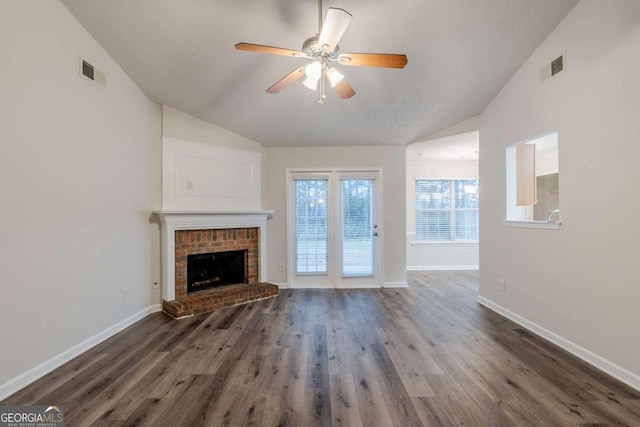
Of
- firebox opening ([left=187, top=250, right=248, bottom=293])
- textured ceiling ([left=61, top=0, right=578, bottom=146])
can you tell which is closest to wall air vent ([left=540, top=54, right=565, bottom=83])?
textured ceiling ([left=61, top=0, right=578, bottom=146])

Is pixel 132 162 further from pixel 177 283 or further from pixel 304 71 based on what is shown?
pixel 304 71

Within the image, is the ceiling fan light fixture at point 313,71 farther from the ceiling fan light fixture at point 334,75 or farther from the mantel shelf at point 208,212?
the mantel shelf at point 208,212

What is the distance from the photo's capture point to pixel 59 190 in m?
2.27

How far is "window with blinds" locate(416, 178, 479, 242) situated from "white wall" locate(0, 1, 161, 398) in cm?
541

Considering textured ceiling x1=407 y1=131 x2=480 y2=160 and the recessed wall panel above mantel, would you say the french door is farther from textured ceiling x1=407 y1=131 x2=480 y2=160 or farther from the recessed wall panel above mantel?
textured ceiling x1=407 y1=131 x2=480 y2=160

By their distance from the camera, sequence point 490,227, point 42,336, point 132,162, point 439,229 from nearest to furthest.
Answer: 1. point 42,336
2. point 132,162
3. point 490,227
4. point 439,229

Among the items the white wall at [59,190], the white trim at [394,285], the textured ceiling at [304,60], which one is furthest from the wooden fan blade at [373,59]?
the white trim at [394,285]

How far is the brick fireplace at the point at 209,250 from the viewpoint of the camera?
3.53 m

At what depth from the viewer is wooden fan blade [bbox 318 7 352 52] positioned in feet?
5.49

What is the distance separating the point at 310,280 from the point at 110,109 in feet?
11.5

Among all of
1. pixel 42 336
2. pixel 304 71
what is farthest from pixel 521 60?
pixel 42 336

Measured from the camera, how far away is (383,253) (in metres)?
4.69

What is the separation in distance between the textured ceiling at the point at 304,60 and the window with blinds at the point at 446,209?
254cm

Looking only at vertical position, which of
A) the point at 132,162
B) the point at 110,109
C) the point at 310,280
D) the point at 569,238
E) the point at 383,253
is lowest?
the point at 310,280
